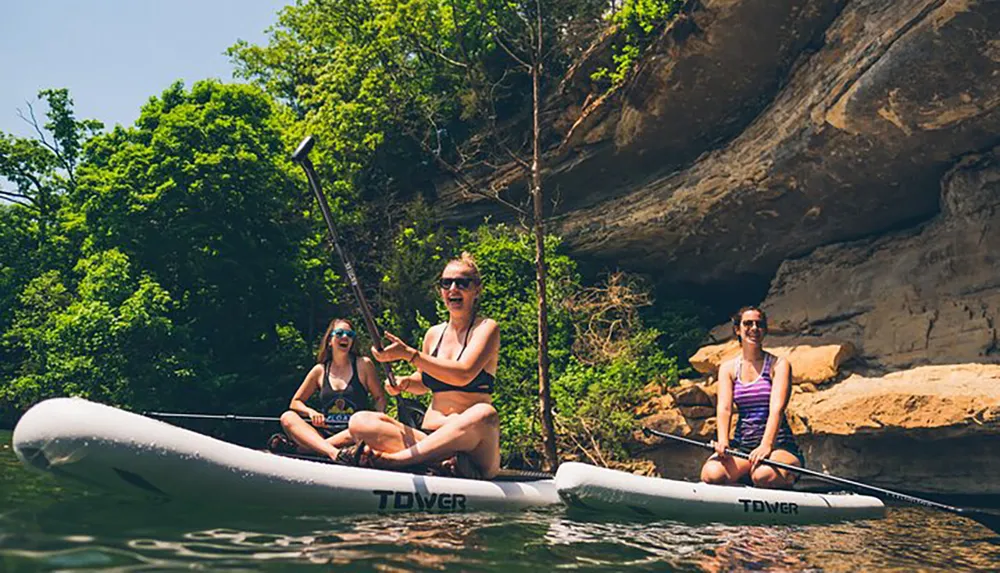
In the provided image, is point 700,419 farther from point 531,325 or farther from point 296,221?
point 296,221

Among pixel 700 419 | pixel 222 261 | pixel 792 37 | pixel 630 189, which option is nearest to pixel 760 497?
pixel 700 419

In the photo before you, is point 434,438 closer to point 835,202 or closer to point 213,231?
point 835,202

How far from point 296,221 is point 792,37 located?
13994 millimetres

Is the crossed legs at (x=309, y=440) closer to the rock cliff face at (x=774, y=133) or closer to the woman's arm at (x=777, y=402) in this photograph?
the woman's arm at (x=777, y=402)

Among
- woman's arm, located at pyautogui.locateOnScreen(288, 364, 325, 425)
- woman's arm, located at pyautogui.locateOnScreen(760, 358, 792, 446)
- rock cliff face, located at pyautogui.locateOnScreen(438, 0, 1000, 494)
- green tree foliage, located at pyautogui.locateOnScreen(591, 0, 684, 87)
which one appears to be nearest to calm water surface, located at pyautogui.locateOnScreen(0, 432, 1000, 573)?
woman's arm, located at pyautogui.locateOnScreen(760, 358, 792, 446)

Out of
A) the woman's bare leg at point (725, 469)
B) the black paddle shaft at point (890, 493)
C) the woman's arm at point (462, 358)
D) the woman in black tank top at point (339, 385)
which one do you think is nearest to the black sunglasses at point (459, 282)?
the woman's arm at point (462, 358)

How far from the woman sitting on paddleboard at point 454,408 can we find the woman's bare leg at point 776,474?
2.18 m

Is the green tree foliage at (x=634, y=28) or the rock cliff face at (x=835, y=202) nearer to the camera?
the rock cliff face at (x=835, y=202)

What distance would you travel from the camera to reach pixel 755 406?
6.10 meters

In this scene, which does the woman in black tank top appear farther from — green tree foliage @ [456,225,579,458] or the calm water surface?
green tree foliage @ [456,225,579,458]

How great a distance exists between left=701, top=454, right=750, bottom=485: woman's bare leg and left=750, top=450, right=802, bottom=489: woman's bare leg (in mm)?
108

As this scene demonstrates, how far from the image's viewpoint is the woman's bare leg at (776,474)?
5902mm

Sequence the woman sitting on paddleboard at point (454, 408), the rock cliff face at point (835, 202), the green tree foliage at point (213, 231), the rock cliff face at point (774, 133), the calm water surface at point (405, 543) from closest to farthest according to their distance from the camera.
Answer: the calm water surface at point (405, 543), the woman sitting on paddleboard at point (454, 408), the rock cliff face at point (835, 202), the rock cliff face at point (774, 133), the green tree foliage at point (213, 231)

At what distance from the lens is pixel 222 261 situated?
18.6 m
